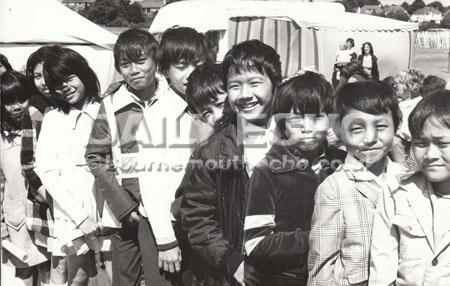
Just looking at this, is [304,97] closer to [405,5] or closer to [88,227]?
[405,5]

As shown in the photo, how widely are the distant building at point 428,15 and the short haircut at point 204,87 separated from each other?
36.9 inches

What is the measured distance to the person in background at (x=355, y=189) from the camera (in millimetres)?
1788

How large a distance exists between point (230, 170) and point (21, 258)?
1366mm

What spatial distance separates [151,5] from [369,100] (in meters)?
1.41

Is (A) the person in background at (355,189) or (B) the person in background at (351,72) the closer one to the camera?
(A) the person in background at (355,189)

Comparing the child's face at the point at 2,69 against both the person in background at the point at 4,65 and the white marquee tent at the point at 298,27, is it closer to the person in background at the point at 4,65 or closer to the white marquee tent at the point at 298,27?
the person in background at the point at 4,65

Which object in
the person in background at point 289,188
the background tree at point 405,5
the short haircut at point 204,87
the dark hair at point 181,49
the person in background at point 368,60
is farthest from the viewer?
the person in background at point 368,60

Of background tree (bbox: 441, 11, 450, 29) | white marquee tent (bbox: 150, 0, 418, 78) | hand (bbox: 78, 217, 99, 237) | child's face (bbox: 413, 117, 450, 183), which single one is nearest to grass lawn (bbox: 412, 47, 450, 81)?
white marquee tent (bbox: 150, 0, 418, 78)

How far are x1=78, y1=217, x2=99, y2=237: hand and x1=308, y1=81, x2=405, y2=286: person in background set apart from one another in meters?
1.03

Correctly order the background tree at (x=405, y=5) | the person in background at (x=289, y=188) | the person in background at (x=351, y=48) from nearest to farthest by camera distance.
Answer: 1. the person in background at (x=289, y=188)
2. the background tree at (x=405, y=5)
3. the person in background at (x=351, y=48)

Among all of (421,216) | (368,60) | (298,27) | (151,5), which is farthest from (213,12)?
(421,216)

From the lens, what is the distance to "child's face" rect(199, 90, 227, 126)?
7.18 ft

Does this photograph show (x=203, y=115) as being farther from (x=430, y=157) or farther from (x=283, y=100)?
(x=430, y=157)

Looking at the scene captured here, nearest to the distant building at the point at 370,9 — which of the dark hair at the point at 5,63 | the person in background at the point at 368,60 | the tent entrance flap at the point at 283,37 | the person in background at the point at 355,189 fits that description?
Result: the person in background at the point at 368,60
